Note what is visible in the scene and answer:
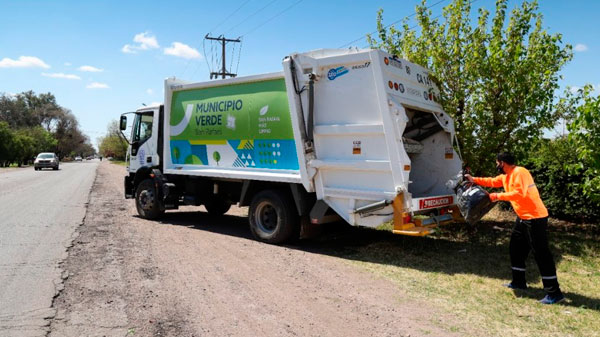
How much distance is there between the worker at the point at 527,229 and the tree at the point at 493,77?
2742 millimetres

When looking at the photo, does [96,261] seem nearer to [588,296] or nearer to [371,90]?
[371,90]

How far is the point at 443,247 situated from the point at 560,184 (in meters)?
3.18

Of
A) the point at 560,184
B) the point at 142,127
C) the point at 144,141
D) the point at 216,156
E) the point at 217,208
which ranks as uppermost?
the point at 142,127

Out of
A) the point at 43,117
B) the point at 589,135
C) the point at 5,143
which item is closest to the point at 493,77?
the point at 589,135

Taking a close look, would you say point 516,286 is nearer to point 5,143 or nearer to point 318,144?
point 318,144

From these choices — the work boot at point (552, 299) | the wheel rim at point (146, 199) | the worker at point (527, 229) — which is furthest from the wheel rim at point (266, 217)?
the work boot at point (552, 299)

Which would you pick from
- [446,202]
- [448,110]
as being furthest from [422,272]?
[448,110]

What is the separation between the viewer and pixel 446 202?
7.00 m

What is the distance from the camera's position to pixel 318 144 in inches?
272

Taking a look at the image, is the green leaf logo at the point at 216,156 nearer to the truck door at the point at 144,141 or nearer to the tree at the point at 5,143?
the truck door at the point at 144,141

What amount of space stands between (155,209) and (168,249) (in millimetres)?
3167

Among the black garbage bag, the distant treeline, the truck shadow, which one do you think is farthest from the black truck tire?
the distant treeline

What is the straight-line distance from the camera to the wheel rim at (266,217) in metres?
7.76

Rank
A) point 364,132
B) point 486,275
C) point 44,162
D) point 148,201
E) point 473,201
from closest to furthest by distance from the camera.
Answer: point 473,201 < point 486,275 < point 364,132 < point 148,201 < point 44,162
